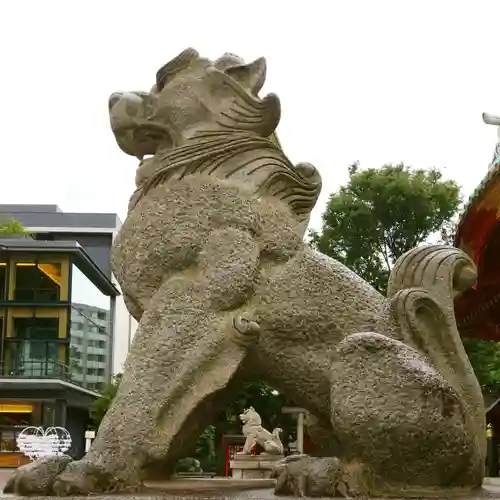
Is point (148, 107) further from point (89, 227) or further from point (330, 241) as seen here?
point (89, 227)

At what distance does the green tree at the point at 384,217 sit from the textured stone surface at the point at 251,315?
1357 centimetres

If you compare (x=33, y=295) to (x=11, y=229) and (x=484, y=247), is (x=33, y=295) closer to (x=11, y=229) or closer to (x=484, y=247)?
(x=11, y=229)

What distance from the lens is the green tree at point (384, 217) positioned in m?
17.0

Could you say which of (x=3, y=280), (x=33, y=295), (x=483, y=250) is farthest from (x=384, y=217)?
(x=3, y=280)

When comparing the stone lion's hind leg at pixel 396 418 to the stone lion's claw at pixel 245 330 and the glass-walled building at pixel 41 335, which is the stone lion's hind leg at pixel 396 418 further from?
the glass-walled building at pixel 41 335

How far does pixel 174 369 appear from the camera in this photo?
9.43 feet

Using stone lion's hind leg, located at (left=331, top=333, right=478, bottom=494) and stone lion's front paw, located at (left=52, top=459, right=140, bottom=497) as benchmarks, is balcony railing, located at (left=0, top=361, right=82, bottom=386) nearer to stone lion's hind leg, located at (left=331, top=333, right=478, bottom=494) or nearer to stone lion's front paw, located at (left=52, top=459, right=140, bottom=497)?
stone lion's front paw, located at (left=52, top=459, right=140, bottom=497)

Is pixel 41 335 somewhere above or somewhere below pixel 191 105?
above

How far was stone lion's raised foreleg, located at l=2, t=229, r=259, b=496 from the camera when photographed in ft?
8.94

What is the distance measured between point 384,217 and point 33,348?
1465 cm

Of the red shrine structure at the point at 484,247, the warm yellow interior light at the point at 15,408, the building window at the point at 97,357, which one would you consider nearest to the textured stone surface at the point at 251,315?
the red shrine structure at the point at 484,247

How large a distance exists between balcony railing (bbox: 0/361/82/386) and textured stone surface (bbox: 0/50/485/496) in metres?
23.6

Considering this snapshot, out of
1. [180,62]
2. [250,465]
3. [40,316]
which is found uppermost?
[40,316]

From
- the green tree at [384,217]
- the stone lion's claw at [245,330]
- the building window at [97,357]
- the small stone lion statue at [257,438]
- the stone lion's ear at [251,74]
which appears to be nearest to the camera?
the stone lion's claw at [245,330]
